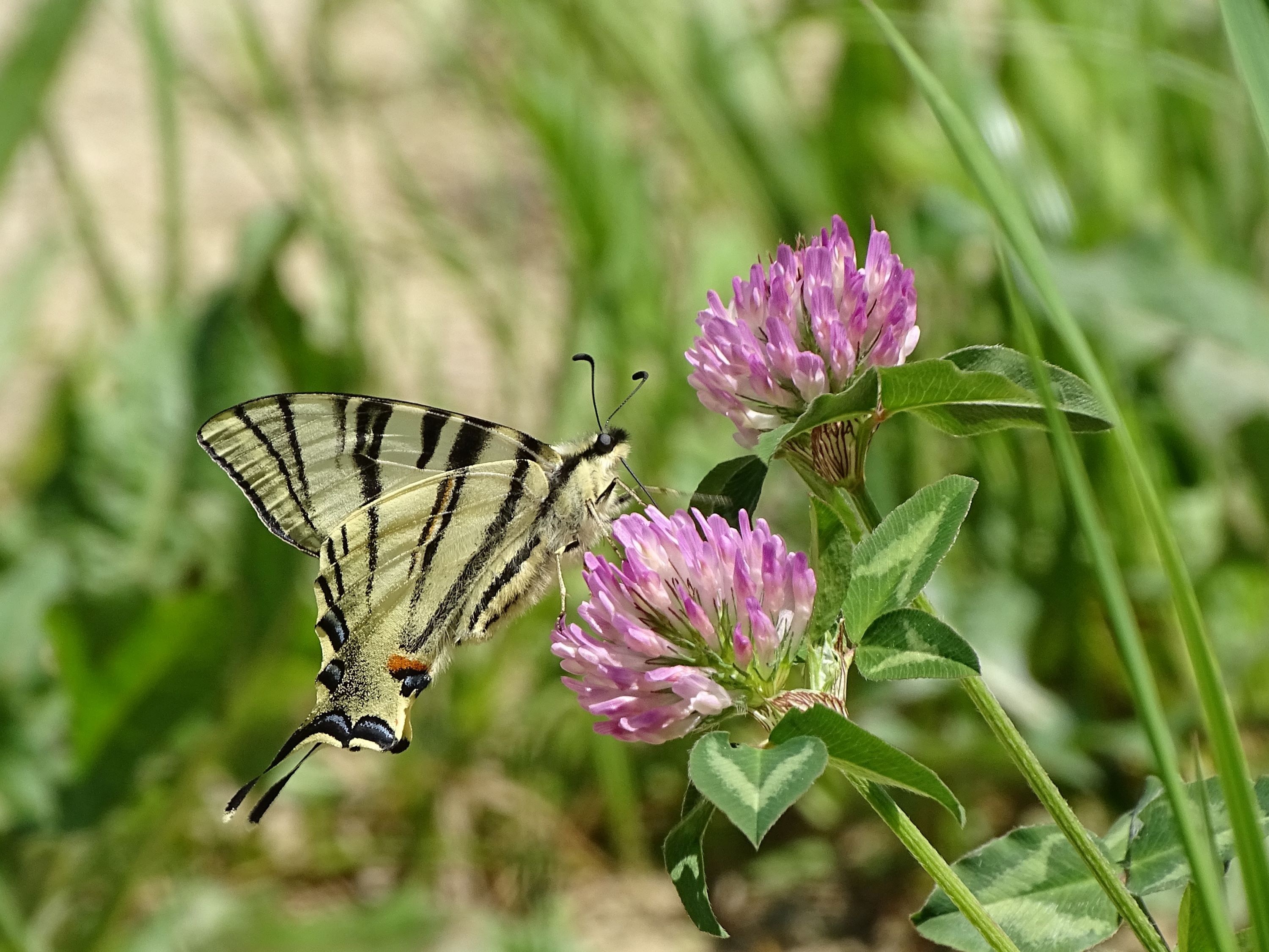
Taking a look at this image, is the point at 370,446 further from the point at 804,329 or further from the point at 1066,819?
the point at 1066,819

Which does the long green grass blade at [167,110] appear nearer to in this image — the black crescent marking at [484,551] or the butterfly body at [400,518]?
the butterfly body at [400,518]

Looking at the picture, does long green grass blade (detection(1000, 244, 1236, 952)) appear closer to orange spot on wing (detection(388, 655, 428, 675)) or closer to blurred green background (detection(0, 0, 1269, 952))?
orange spot on wing (detection(388, 655, 428, 675))

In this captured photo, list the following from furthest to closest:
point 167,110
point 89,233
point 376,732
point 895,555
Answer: point 89,233 < point 167,110 < point 376,732 < point 895,555

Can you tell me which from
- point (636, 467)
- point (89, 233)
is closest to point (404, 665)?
point (636, 467)

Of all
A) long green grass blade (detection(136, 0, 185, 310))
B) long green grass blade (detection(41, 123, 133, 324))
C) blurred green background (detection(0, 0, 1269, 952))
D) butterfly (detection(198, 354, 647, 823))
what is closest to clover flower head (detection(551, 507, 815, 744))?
butterfly (detection(198, 354, 647, 823))

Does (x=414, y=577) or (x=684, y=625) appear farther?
(x=414, y=577)

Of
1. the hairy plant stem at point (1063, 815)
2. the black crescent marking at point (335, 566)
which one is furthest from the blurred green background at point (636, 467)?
the hairy plant stem at point (1063, 815)

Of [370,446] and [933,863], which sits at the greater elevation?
[933,863]
